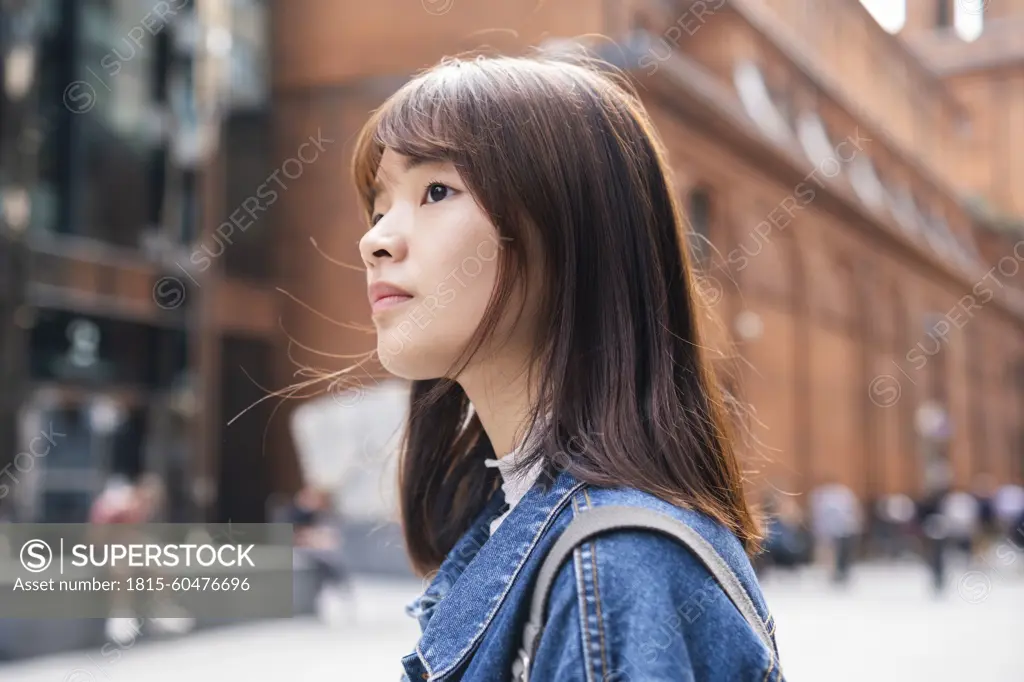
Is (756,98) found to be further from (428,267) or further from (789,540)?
(428,267)

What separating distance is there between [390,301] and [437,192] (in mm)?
174

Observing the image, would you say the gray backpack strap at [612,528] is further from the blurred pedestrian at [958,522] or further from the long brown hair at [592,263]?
the blurred pedestrian at [958,522]

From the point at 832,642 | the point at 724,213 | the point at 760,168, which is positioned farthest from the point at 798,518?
the point at 832,642

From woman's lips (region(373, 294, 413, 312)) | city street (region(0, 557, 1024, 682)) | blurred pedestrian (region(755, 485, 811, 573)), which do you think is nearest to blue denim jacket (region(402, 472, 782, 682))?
woman's lips (region(373, 294, 413, 312))

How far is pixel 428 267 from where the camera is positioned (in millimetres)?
1579

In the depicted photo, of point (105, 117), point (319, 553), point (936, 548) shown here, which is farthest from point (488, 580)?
point (105, 117)

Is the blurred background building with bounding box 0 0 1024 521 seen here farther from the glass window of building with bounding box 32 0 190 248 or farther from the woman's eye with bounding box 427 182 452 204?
the woman's eye with bounding box 427 182 452 204

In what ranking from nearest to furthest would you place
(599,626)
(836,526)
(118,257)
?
1. (599,626)
2. (118,257)
3. (836,526)

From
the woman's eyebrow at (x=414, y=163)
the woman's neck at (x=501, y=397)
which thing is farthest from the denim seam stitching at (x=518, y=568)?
the woman's eyebrow at (x=414, y=163)

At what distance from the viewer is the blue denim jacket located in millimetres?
1154

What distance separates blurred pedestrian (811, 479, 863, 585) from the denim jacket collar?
65.1 ft

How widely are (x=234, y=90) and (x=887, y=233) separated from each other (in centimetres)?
2037

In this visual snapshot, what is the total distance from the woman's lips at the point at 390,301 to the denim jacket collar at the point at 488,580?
14.5 inches

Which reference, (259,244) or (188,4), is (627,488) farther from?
(259,244)
